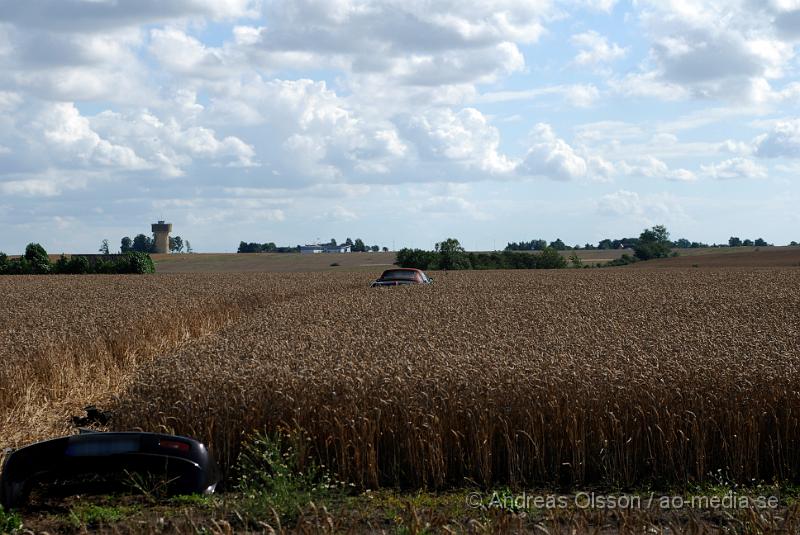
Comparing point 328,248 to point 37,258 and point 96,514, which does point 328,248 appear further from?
point 96,514

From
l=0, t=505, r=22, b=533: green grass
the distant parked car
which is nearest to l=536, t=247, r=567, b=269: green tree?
the distant parked car

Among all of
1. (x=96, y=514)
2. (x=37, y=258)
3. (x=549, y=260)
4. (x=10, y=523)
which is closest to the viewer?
(x=10, y=523)

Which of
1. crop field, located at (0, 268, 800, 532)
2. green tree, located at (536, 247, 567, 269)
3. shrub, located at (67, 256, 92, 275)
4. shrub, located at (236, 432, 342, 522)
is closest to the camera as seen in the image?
shrub, located at (236, 432, 342, 522)

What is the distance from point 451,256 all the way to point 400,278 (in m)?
54.2

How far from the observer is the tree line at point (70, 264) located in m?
75.8

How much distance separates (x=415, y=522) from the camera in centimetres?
596

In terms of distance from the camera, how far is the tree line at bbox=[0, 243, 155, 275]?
7575 cm

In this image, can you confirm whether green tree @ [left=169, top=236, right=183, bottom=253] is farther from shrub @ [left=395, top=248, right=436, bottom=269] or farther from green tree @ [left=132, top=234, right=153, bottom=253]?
shrub @ [left=395, top=248, right=436, bottom=269]

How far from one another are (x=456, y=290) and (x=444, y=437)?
21.4m

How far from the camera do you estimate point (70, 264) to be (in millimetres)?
75938

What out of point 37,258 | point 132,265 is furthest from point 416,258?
point 37,258

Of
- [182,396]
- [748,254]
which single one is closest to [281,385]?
[182,396]

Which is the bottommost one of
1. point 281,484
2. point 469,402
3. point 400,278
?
point 281,484

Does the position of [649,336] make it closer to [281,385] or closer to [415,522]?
[281,385]
